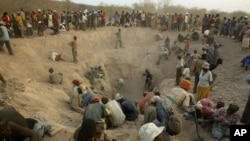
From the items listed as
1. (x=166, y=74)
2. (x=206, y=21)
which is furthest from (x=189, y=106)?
(x=206, y=21)

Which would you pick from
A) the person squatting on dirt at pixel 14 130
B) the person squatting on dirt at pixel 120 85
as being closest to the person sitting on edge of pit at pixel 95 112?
the person squatting on dirt at pixel 14 130

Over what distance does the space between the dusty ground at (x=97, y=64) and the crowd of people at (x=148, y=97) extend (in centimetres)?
46

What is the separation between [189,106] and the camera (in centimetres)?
662

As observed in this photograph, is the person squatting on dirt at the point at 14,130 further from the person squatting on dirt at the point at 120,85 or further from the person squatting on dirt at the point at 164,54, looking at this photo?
the person squatting on dirt at the point at 164,54

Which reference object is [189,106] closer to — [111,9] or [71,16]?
[71,16]

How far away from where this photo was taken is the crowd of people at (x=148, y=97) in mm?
3961

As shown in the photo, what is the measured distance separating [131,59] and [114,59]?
1406 mm

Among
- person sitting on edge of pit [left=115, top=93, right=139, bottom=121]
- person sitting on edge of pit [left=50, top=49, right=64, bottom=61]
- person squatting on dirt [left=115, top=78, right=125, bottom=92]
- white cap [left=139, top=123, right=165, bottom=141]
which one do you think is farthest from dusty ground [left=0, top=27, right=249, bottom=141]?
white cap [left=139, top=123, right=165, bottom=141]

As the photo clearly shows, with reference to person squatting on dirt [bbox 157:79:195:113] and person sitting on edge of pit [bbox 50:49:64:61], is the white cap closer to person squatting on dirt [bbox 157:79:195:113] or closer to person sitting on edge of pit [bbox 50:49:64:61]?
person squatting on dirt [bbox 157:79:195:113]

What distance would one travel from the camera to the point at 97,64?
54.7 feet

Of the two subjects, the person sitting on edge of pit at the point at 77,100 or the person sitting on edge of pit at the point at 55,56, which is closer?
the person sitting on edge of pit at the point at 77,100

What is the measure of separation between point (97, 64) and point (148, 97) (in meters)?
9.37

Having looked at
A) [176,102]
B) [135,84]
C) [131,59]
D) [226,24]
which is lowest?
[135,84]

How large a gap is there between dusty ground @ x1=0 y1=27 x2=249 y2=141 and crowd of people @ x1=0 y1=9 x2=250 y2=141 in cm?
46
